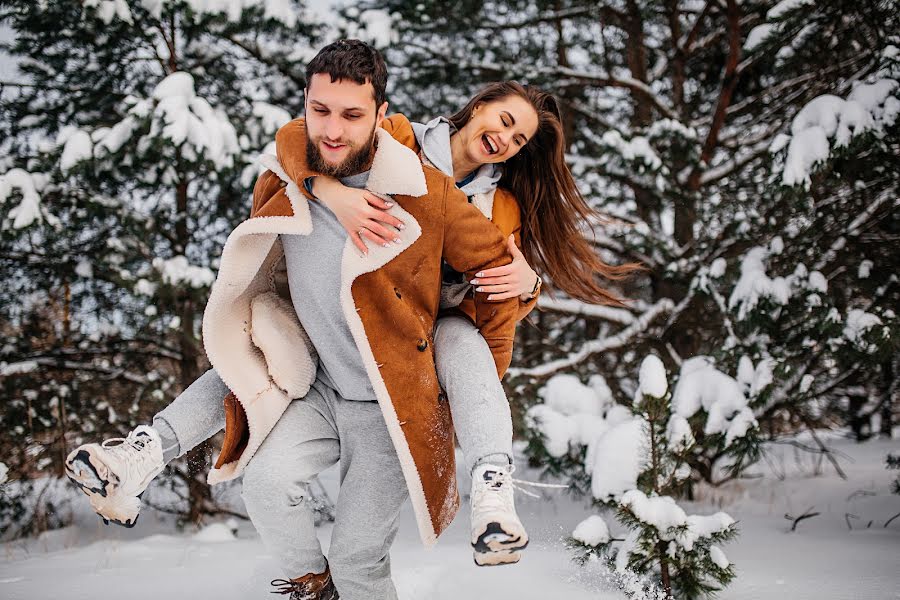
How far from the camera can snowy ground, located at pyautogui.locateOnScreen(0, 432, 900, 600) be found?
3.16 metres

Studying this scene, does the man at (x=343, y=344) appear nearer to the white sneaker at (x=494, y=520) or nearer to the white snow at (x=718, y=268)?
the white sneaker at (x=494, y=520)

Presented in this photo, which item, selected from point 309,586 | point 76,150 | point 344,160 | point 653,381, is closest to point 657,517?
point 653,381

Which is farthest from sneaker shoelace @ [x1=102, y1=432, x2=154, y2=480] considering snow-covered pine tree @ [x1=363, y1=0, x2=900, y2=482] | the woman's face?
snow-covered pine tree @ [x1=363, y1=0, x2=900, y2=482]

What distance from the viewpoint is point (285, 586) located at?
222 centimetres

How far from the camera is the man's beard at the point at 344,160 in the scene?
192 cm

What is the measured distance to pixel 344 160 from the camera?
193 centimetres

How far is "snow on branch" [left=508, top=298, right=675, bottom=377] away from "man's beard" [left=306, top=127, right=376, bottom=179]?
10.4 ft

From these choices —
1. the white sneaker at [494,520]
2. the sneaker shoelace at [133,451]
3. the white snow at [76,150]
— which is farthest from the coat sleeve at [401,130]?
the white snow at [76,150]

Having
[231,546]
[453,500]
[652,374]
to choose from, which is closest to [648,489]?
[652,374]

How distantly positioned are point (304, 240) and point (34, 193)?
335cm

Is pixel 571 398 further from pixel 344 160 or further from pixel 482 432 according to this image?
pixel 344 160

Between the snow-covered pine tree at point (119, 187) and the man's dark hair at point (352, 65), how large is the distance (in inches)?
107

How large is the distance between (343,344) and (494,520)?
0.69 metres

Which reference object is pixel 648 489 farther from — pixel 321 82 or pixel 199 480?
pixel 199 480
